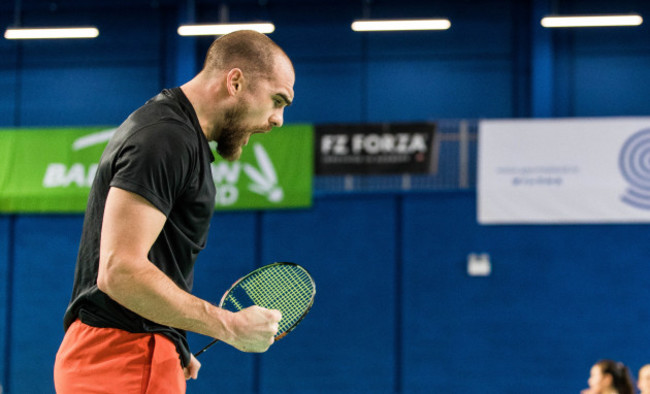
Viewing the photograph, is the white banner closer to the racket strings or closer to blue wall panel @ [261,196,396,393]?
blue wall panel @ [261,196,396,393]

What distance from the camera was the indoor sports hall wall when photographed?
1134 centimetres

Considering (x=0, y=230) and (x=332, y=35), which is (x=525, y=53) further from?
(x=0, y=230)

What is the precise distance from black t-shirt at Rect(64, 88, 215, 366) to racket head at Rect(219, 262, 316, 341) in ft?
2.81

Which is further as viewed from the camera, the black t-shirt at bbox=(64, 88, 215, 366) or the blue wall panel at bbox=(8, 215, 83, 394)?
the blue wall panel at bbox=(8, 215, 83, 394)

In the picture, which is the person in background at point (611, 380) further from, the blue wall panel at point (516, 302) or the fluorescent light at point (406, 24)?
the fluorescent light at point (406, 24)

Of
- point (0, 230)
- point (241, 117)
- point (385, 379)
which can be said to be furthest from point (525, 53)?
point (241, 117)

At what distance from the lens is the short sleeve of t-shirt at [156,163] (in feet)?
6.32

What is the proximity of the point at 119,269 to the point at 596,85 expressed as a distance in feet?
39.5

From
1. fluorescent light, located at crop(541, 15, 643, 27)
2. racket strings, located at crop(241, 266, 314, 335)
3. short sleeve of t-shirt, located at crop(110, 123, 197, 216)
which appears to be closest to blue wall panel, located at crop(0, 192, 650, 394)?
fluorescent light, located at crop(541, 15, 643, 27)

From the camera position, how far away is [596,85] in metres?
12.8

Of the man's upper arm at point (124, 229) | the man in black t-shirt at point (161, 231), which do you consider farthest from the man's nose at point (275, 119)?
the man's upper arm at point (124, 229)

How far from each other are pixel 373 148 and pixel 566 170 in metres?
2.65

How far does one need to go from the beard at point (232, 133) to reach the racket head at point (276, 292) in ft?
2.66

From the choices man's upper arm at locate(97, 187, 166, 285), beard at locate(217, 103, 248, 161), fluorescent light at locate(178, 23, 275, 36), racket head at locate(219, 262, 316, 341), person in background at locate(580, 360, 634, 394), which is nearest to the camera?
man's upper arm at locate(97, 187, 166, 285)
